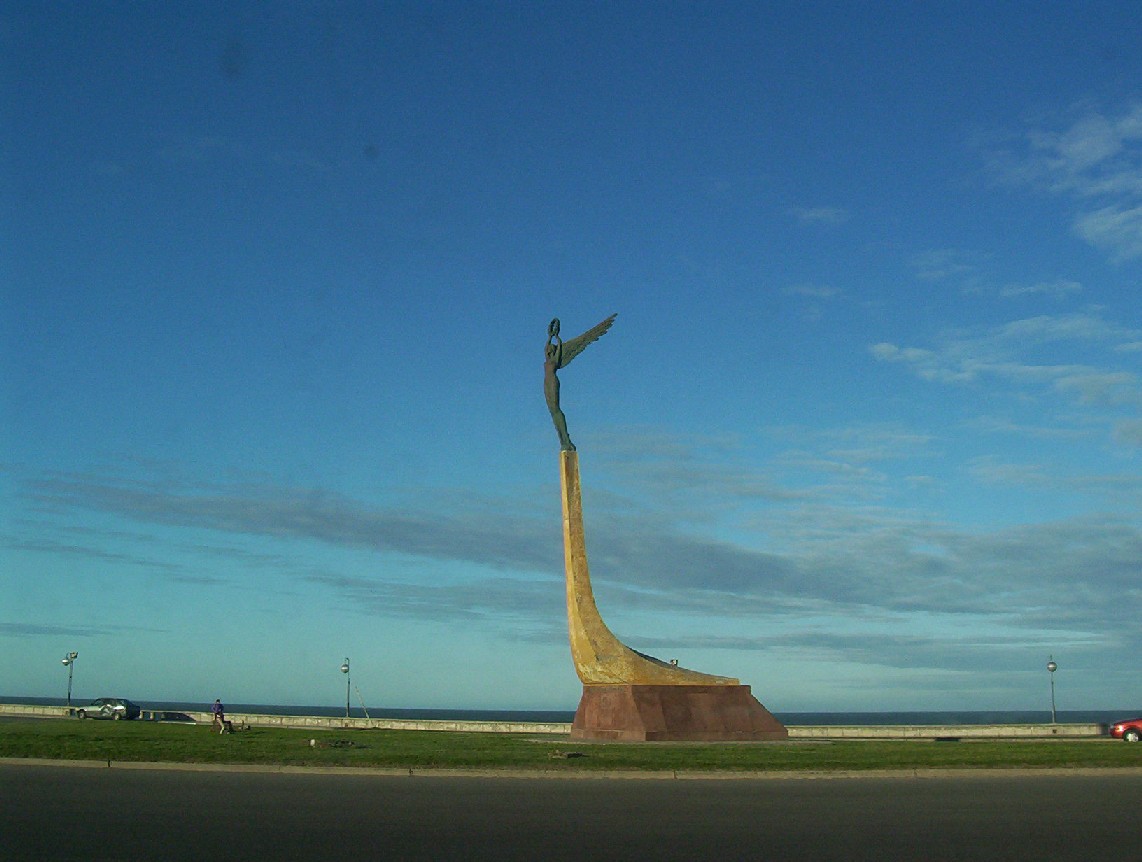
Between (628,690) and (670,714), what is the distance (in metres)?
1.19

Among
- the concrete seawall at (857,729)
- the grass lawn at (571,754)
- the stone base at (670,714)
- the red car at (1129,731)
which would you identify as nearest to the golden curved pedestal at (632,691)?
the stone base at (670,714)

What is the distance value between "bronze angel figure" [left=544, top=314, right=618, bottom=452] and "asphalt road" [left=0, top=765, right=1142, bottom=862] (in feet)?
48.1

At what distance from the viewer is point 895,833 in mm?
10750

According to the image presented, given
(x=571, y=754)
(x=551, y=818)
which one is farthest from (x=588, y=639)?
(x=551, y=818)

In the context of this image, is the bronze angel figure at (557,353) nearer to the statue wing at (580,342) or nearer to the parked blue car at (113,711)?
the statue wing at (580,342)

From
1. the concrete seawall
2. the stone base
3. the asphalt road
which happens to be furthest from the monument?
the asphalt road

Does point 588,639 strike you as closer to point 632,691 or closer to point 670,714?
point 632,691

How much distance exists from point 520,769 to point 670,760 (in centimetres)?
301

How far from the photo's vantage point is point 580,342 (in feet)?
98.1

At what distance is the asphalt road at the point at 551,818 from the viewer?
937cm

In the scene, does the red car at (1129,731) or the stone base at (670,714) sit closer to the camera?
the stone base at (670,714)

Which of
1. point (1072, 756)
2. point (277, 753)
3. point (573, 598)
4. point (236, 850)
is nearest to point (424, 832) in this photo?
point (236, 850)

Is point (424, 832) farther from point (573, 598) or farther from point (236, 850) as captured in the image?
point (573, 598)

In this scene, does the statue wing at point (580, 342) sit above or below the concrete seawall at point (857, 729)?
above
